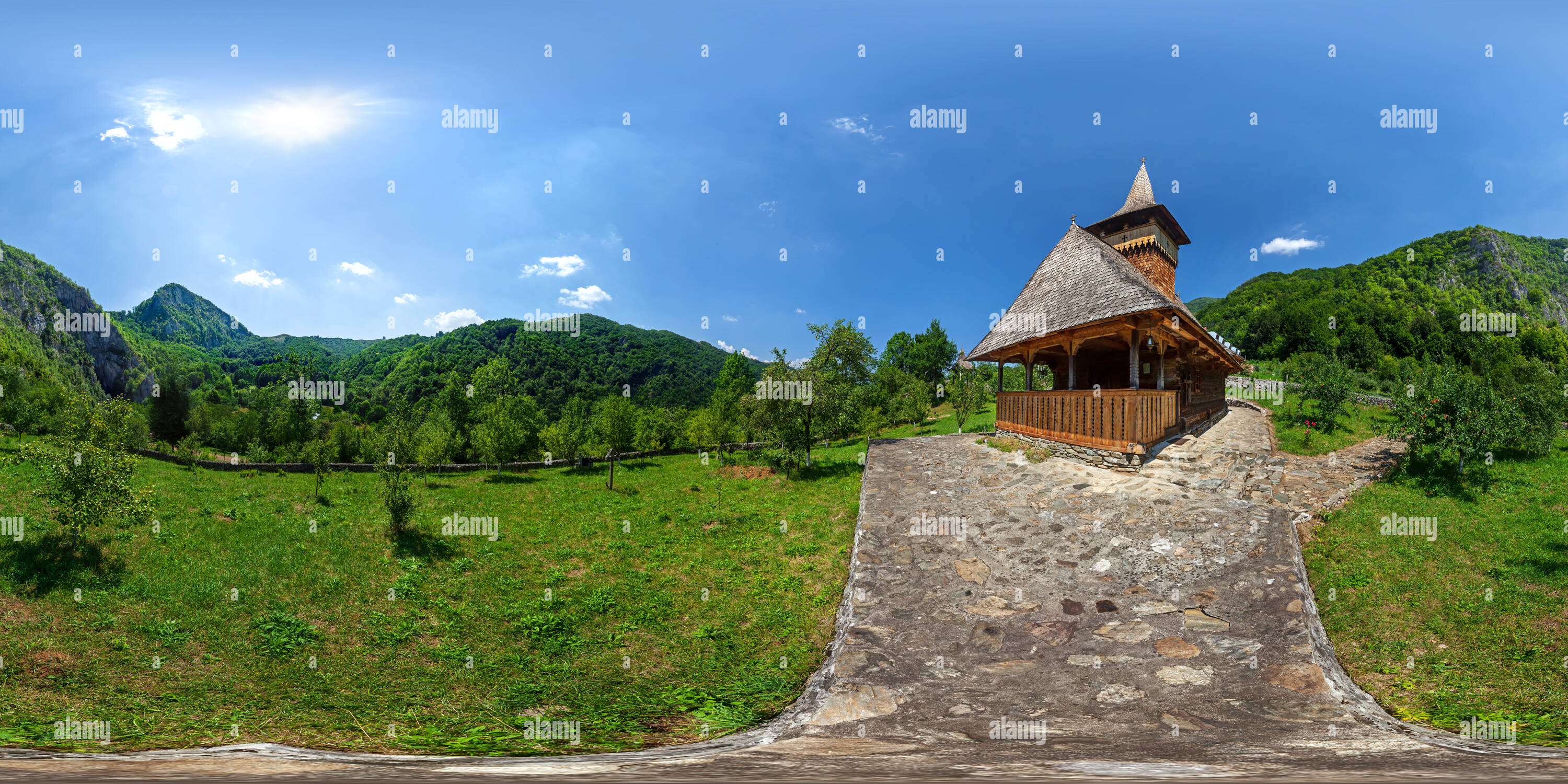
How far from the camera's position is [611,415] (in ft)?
85.6

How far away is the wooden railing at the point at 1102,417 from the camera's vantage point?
14508 mm

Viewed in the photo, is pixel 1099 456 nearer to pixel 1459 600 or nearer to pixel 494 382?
pixel 1459 600

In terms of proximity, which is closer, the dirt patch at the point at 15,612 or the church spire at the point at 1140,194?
the dirt patch at the point at 15,612

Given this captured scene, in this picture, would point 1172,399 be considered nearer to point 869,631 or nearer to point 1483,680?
point 1483,680

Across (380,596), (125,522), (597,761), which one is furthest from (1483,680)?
(125,522)

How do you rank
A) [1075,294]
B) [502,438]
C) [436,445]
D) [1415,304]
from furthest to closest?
[1415,304], [502,438], [436,445], [1075,294]

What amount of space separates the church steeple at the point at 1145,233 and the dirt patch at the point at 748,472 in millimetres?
20187

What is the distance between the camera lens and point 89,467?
1014 cm

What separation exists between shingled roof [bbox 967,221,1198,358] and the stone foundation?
345cm

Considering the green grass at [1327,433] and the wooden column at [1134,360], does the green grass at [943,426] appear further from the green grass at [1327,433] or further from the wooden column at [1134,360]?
the green grass at [1327,433]

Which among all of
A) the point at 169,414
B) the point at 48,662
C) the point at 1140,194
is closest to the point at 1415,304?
the point at 1140,194

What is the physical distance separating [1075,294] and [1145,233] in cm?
1234

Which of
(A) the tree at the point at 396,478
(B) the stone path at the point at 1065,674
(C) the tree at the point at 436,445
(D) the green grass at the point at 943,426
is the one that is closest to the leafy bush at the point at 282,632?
(A) the tree at the point at 396,478

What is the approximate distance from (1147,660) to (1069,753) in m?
3.31
